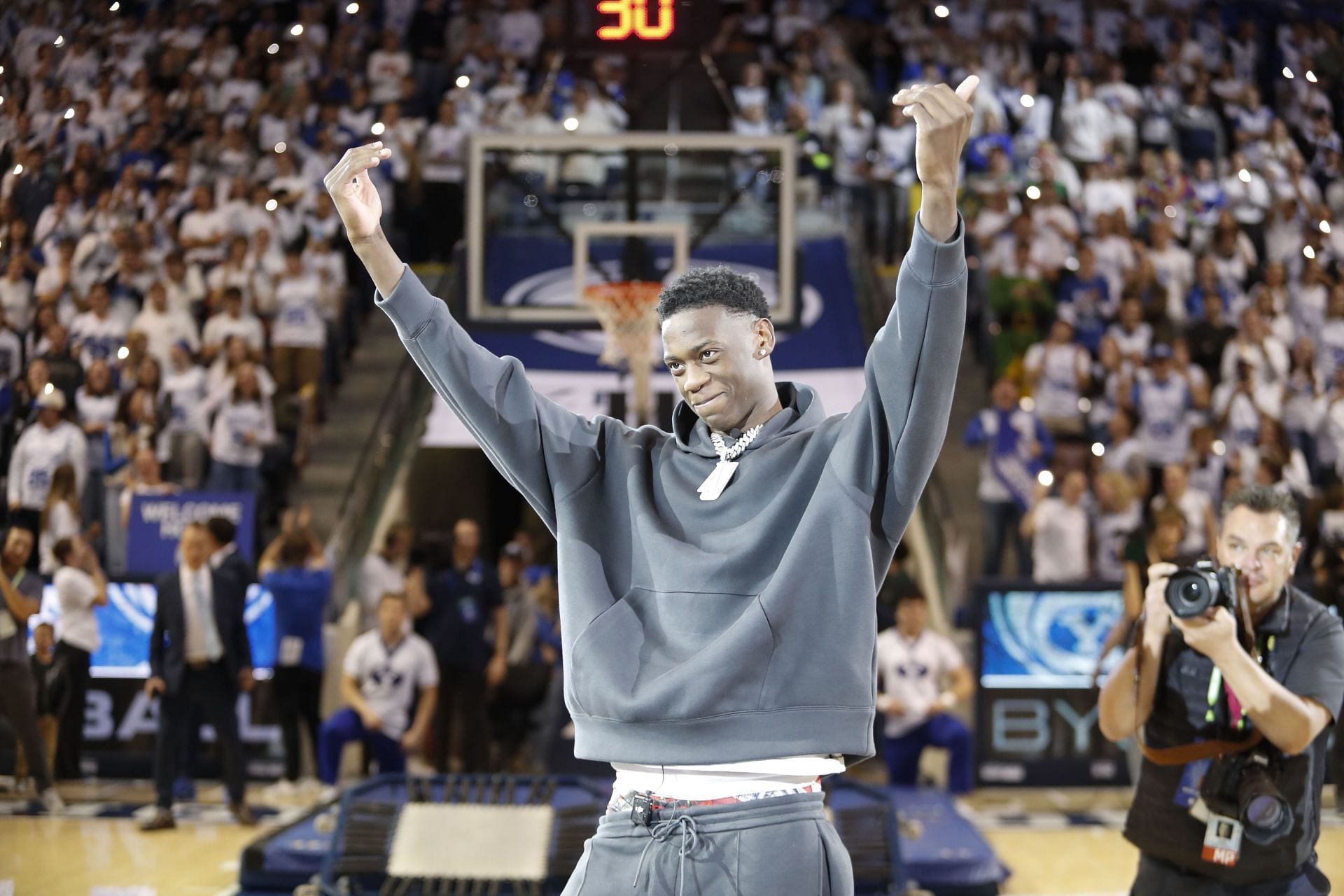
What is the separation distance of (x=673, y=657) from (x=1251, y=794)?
2.21m

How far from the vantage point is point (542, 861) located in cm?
763

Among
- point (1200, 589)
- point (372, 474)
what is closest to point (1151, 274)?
point (372, 474)

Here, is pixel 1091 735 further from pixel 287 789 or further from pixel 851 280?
pixel 851 280

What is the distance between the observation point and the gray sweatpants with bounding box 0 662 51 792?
1008 centimetres

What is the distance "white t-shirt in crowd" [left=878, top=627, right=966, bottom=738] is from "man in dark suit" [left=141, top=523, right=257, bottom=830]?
170 inches

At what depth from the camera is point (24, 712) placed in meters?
10.2

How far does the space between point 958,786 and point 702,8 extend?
5585mm

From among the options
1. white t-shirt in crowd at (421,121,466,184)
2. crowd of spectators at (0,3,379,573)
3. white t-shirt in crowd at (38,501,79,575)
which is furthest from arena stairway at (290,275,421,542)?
white t-shirt in crowd at (38,501,79,575)

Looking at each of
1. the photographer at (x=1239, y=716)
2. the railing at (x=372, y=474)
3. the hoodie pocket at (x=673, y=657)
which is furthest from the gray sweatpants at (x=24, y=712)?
the hoodie pocket at (x=673, y=657)

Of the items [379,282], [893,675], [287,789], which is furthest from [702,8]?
[379,282]

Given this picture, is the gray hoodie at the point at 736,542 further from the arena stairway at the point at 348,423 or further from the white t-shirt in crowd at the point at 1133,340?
the white t-shirt in crowd at the point at 1133,340

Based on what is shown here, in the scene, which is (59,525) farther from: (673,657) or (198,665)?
(673,657)

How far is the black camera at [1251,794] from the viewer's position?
411 cm

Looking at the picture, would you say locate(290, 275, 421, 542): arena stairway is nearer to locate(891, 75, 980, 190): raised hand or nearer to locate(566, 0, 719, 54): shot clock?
locate(566, 0, 719, 54): shot clock
